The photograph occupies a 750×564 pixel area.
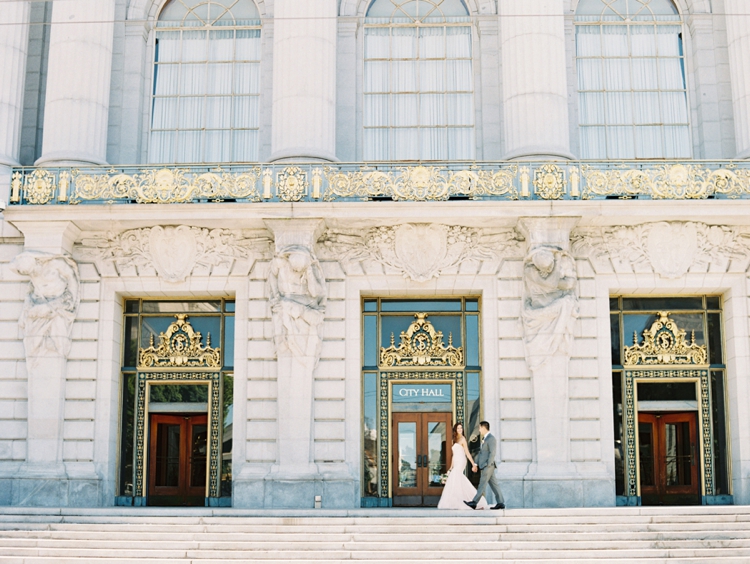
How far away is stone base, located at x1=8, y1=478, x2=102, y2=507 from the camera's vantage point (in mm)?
20297

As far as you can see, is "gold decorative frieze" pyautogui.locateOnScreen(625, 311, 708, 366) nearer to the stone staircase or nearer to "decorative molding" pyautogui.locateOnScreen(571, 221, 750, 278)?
"decorative molding" pyautogui.locateOnScreen(571, 221, 750, 278)

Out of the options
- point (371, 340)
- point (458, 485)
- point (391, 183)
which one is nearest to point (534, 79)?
point (391, 183)

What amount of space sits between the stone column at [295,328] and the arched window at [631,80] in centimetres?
687

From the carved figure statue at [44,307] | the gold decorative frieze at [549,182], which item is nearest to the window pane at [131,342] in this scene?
the carved figure statue at [44,307]

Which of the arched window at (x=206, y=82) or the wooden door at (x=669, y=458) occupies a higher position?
the arched window at (x=206, y=82)

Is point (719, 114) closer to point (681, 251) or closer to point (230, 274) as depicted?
point (681, 251)

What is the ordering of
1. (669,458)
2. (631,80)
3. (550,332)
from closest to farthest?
(550,332) < (669,458) < (631,80)

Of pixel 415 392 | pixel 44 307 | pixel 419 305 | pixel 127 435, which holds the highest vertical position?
pixel 419 305

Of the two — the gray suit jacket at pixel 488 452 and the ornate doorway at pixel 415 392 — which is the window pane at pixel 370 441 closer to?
the ornate doorway at pixel 415 392

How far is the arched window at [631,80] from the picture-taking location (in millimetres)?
23406

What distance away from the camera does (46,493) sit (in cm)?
2036

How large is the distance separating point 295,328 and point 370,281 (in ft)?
6.17

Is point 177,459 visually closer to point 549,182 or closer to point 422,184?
point 422,184

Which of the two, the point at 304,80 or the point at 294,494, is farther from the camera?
the point at 304,80
